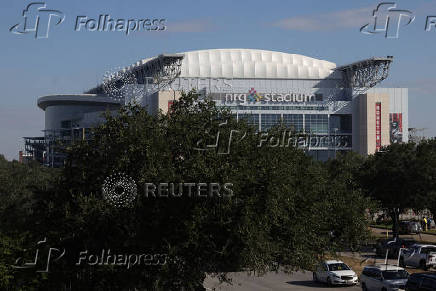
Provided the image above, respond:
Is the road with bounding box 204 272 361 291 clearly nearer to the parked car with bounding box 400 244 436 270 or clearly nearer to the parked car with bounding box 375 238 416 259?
the parked car with bounding box 400 244 436 270

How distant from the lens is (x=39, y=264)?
25500 millimetres

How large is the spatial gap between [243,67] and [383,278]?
400 feet

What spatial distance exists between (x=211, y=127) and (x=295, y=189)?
4.28 metres

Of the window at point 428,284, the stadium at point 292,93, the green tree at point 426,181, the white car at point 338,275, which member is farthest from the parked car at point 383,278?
the stadium at point 292,93

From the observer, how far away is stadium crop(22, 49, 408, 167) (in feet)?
432

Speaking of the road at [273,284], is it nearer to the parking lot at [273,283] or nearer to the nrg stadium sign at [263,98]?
the parking lot at [273,283]

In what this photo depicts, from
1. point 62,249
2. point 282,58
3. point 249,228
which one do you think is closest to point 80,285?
point 62,249

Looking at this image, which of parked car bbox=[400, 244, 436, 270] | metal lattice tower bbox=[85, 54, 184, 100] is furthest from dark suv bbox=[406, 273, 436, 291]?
metal lattice tower bbox=[85, 54, 184, 100]

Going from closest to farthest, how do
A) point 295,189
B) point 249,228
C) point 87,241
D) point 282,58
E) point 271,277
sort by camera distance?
point 249,228 → point 87,241 → point 295,189 → point 271,277 → point 282,58

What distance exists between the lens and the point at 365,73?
13838 centimetres

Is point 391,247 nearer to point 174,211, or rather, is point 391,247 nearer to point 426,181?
point 426,181

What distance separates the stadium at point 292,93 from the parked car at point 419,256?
248ft

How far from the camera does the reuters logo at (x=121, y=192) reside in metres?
24.1

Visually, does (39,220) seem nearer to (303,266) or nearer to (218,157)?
(218,157)
